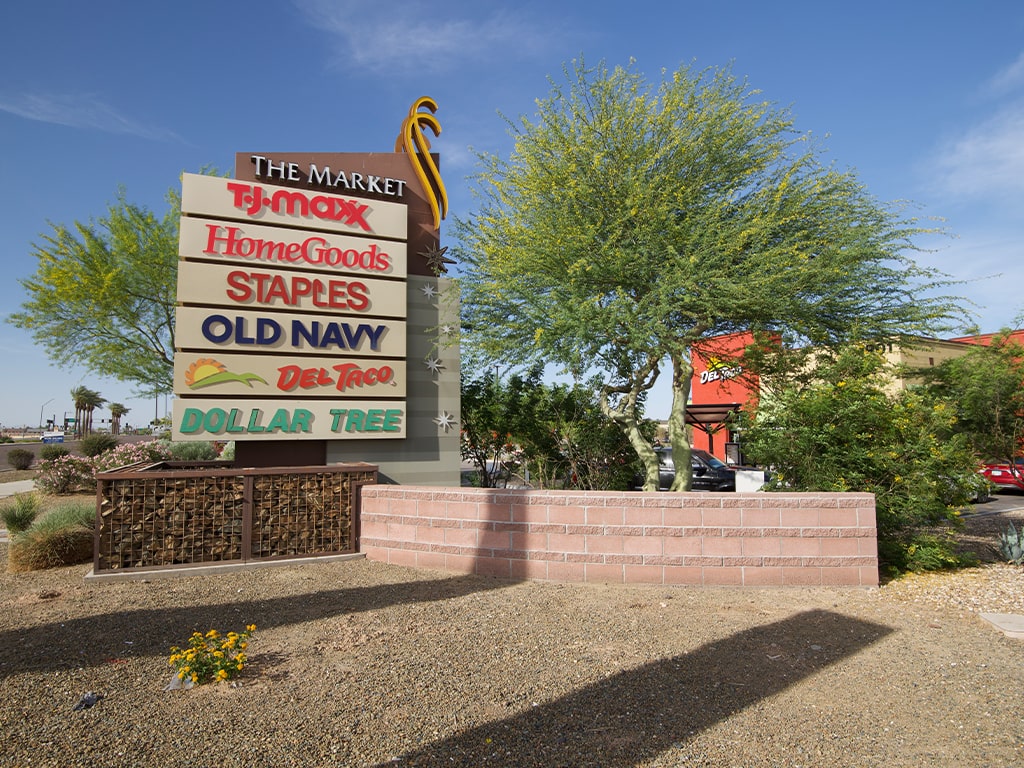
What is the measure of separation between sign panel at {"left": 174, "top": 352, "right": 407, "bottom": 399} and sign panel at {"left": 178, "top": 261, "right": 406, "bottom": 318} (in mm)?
968

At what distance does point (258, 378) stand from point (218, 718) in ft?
26.1

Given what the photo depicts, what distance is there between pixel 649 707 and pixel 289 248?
10259 mm

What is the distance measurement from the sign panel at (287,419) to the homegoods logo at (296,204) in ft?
11.6

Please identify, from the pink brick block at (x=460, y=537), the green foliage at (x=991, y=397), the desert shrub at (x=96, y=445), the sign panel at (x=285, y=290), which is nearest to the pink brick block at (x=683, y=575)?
the pink brick block at (x=460, y=537)

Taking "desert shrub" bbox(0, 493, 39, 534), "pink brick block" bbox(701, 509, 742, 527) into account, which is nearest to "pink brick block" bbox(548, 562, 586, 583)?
"pink brick block" bbox(701, 509, 742, 527)

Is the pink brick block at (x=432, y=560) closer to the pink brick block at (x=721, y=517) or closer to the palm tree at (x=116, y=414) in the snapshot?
the pink brick block at (x=721, y=517)

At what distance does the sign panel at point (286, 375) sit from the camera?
11148 millimetres

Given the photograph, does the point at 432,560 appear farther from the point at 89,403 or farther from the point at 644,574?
the point at 89,403

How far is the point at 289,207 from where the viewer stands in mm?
12156

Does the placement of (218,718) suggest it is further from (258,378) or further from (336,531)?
(258,378)

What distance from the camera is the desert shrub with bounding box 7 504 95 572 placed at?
31.7ft

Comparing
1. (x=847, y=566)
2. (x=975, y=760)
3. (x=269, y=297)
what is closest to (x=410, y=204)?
(x=269, y=297)

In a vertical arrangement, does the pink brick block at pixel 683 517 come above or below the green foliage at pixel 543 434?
below

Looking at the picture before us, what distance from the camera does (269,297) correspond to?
38.4ft
